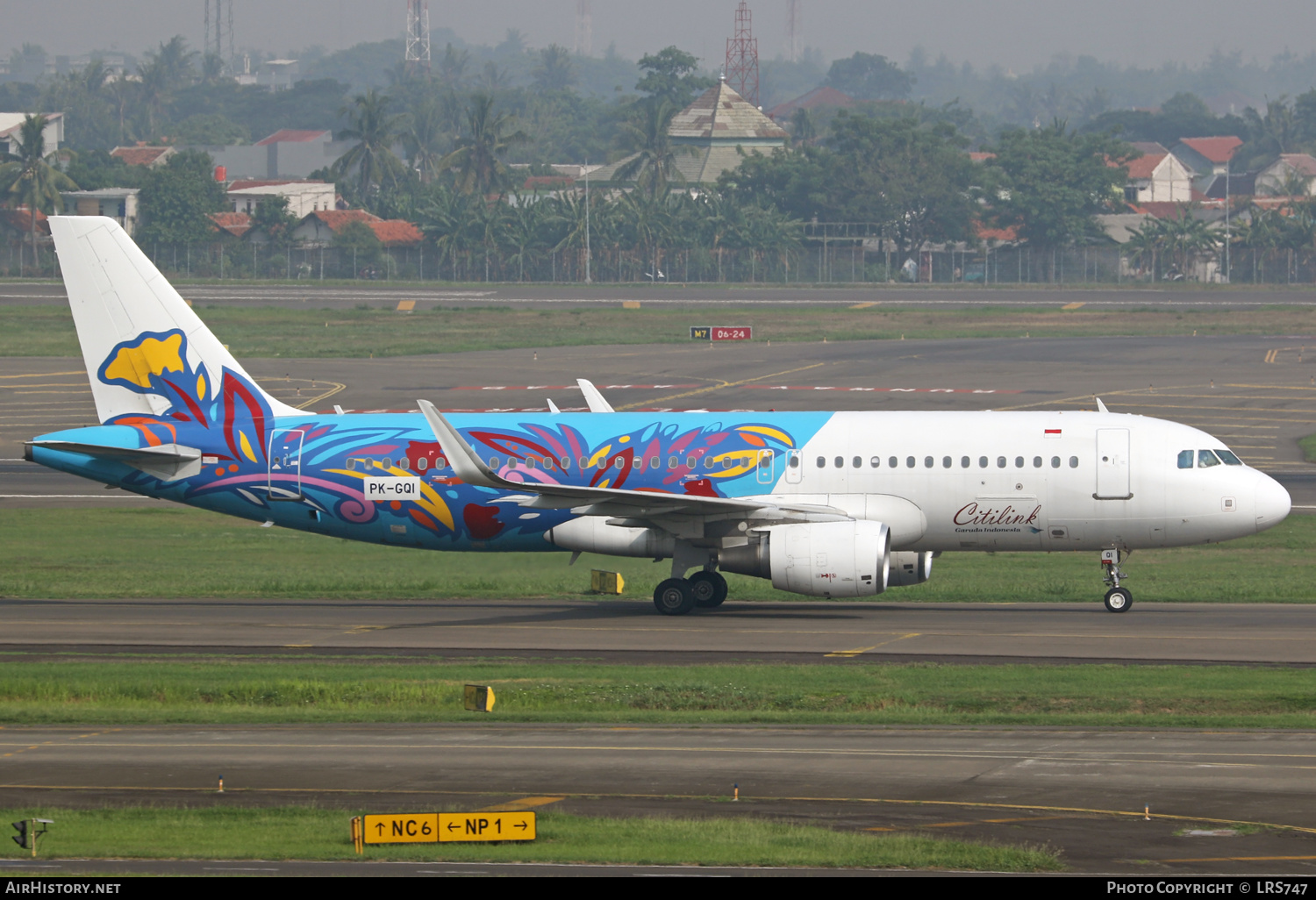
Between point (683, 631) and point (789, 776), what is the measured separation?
13.5 meters

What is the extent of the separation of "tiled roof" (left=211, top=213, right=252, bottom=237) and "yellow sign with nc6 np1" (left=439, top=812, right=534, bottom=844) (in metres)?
177

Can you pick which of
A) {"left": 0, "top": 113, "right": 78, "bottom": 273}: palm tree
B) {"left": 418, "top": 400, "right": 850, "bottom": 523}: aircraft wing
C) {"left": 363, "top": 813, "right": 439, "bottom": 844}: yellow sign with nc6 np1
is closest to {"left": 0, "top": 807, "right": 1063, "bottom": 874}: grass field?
{"left": 363, "top": 813, "right": 439, "bottom": 844}: yellow sign with nc6 np1

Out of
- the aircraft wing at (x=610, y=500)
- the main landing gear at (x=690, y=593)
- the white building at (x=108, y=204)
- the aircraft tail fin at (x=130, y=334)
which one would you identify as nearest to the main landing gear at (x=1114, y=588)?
the aircraft wing at (x=610, y=500)

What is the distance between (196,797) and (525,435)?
60.6 feet

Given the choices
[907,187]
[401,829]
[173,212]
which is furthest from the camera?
[173,212]

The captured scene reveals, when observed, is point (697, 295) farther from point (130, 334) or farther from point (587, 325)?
point (130, 334)

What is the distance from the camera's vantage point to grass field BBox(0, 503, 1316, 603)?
4234 centimetres

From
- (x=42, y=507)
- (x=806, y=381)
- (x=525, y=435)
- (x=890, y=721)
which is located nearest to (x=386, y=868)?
(x=890, y=721)

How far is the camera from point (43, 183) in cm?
18750

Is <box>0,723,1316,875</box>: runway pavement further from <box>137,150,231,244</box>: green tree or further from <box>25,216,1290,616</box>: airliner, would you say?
<box>137,150,231,244</box>: green tree

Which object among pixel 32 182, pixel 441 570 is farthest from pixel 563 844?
pixel 32 182

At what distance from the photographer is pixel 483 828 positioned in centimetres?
2005

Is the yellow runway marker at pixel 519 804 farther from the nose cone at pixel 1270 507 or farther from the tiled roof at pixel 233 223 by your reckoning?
the tiled roof at pixel 233 223

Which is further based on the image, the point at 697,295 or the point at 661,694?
the point at 697,295
